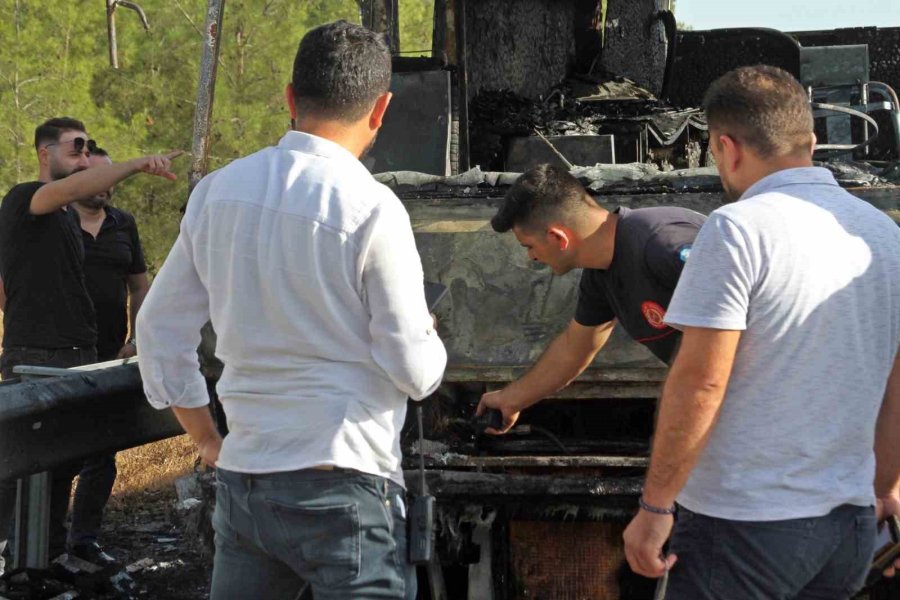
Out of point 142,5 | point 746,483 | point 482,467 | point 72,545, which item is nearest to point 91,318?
point 72,545

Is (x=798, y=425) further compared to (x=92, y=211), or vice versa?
(x=92, y=211)

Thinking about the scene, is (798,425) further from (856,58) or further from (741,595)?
(856,58)

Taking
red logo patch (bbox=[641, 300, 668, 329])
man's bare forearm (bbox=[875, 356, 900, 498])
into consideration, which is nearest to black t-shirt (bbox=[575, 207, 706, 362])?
red logo patch (bbox=[641, 300, 668, 329])

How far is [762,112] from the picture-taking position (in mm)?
2562

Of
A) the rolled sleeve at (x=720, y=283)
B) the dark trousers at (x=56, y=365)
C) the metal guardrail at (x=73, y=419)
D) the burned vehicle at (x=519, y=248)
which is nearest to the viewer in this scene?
the rolled sleeve at (x=720, y=283)

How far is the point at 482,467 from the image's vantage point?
14.0ft

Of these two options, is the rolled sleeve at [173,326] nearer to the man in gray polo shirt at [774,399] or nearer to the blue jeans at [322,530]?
the blue jeans at [322,530]

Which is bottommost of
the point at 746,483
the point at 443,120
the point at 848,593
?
the point at 848,593

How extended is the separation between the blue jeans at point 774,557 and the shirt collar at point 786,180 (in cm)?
63

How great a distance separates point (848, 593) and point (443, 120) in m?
3.82

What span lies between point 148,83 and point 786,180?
15038mm

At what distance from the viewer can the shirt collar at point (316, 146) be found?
8.20 feet

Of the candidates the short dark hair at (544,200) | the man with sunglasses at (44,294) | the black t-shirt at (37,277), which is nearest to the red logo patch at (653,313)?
the short dark hair at (544,200)

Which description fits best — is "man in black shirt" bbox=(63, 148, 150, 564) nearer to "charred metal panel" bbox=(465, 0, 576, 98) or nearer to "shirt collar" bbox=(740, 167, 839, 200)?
"charred metal panel" bbox=(465, 0, 576, 98)
